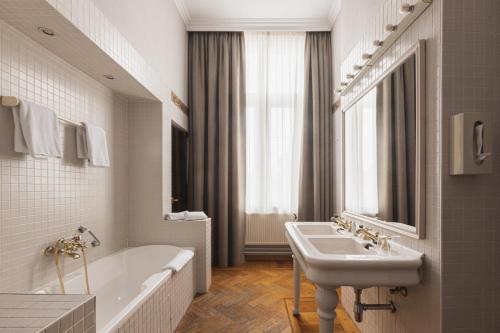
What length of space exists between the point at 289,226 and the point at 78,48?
1766 mm

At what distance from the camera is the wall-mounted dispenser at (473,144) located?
43.2 inches

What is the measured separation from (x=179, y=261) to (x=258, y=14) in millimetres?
2891

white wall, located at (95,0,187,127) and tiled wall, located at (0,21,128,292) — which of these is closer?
tiled wall, located at (0,21,128,292)

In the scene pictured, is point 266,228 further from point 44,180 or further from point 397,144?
point 44,180

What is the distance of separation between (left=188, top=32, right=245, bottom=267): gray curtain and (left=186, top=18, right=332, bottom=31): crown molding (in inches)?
3.4

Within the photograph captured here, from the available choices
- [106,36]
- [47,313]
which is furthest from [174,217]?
[47,313]

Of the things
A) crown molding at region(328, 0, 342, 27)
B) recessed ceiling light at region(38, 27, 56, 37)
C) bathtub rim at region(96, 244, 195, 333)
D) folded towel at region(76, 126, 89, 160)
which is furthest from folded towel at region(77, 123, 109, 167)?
crown molding at region(328, 0, 342, 27)

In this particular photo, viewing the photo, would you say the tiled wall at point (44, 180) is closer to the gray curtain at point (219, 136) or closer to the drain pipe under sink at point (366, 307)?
the gray curtain at point (219, 136)

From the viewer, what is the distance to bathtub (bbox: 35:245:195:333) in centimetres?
150

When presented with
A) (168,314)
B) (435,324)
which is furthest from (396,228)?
(168,314)

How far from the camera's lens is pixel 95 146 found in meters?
2.08

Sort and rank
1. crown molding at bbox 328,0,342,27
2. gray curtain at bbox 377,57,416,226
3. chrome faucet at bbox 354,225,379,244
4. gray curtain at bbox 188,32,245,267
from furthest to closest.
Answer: gray curtain at bbox 188,32,245,267 → crown molding at bbox 328,0,342,27 → chrome faucet at bbox 354,225,379,244 → gray curtain at bbox 377,57,416,226

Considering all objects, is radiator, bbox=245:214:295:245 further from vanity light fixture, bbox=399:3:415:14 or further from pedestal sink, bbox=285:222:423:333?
vanity light fixture, bbox=399:3:415:14

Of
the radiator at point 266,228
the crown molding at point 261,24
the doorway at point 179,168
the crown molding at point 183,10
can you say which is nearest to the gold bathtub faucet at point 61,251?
the doorway at point 179,168
